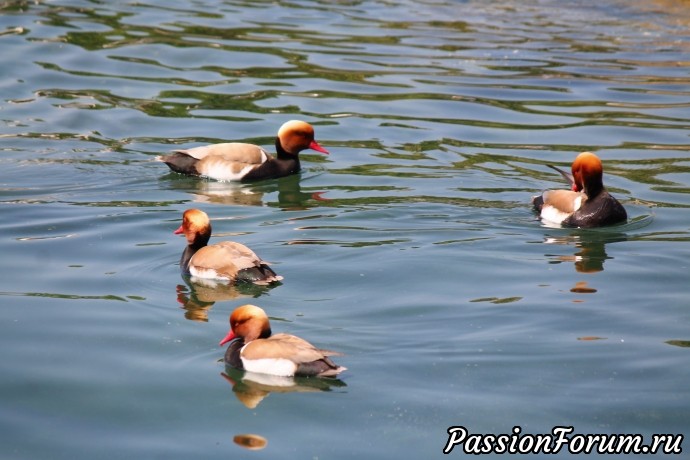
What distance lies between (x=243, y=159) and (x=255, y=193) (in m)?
0.52

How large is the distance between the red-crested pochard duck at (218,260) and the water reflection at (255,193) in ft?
8.58

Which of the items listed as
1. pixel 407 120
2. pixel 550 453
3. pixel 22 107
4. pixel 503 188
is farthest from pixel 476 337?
pixel 22 107

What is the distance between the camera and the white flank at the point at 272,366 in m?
8.68

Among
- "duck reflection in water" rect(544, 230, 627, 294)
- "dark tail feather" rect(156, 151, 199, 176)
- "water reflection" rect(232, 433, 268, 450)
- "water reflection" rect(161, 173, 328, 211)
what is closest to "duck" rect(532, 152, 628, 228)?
"duck reflection in water" rect(544, 230, 627, 294)

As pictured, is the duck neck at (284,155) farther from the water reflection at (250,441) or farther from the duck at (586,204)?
the water reflection at (250,441)

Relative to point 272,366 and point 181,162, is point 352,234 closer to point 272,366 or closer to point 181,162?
point 181,162

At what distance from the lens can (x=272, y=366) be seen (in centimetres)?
876

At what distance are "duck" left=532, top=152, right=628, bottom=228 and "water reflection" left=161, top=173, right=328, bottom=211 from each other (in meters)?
2.64

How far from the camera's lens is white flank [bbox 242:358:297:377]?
868cm

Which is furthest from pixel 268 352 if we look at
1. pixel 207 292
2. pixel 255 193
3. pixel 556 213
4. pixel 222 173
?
pixel 222 173

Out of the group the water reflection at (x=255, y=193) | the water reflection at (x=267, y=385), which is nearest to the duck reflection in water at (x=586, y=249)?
the water reflection at (x=255, y=193)

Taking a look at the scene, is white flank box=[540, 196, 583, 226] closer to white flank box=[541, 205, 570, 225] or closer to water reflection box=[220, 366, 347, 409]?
white flank box=[541, 205, 570, 225]

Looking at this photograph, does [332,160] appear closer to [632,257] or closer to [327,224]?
[327,224]

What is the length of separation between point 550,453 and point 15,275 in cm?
549
